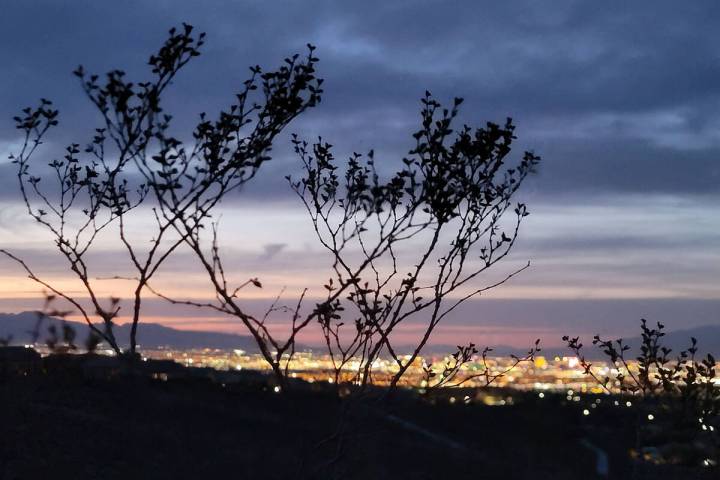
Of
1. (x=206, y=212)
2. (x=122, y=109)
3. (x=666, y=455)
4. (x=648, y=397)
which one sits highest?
(x=122, y=109)

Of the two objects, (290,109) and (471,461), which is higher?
(290,109)

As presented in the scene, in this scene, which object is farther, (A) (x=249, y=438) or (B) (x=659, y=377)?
(A) (x=249, y=438)

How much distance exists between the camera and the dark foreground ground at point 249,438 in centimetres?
1220

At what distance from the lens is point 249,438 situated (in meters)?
17.6

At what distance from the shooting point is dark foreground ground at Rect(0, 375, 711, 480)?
12.2 metres

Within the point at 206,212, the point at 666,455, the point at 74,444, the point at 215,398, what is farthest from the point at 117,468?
the point at 666,455

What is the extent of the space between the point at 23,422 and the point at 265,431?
22.1 ft

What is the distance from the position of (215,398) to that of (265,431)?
4.36 m

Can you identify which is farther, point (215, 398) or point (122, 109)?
point (215, 398)

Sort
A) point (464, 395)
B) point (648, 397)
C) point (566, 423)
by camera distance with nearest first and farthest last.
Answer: point (464, 395) < point (648, 397) < point (566, 423)

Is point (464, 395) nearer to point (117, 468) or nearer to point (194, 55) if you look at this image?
point (194, 55)

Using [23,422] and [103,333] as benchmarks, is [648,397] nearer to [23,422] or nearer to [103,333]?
[103,333]

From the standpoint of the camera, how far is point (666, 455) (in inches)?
942

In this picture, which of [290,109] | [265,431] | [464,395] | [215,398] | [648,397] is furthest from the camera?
[215,398]
